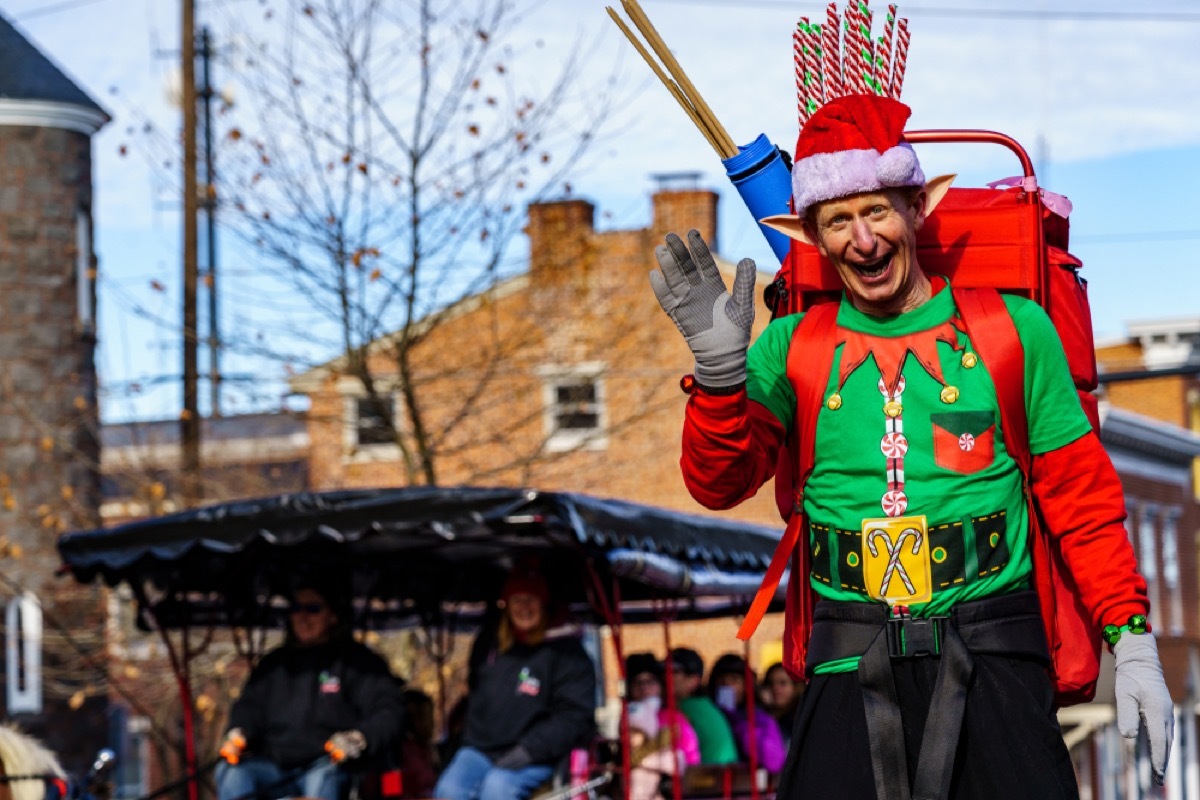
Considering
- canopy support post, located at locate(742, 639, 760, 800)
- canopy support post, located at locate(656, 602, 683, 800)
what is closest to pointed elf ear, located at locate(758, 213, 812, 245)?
canopy support post, located at locate(656, 602, 683, 800)

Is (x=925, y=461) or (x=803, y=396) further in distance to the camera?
(x=803, y=396)

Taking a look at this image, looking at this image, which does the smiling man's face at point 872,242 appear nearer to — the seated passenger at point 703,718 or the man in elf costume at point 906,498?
the man in elf costume at point 906,498

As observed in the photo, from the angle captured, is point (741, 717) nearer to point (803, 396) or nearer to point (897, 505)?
point (803, 396)

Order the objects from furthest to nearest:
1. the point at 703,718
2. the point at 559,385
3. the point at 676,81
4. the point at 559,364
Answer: the point at 559,364 → the point at 559,385 → the point at 703,718 → the point at 676,81

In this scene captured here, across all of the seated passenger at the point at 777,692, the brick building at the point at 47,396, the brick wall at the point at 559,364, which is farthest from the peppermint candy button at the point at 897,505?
the brick building at the point at 47,396

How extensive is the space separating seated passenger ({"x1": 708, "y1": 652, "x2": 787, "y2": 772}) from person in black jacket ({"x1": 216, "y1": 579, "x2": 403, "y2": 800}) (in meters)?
2.86

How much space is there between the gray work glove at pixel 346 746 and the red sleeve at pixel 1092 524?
6.13m

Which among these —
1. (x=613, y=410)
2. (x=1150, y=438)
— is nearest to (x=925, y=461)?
(x=613, y=410)

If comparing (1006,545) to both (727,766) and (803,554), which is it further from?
(727,766)

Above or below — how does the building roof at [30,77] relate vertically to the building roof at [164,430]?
above

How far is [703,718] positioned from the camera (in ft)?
39.1

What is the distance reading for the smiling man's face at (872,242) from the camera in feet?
13.1

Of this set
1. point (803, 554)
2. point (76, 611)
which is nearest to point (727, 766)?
point (803, 554)

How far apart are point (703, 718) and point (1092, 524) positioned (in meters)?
8.18
